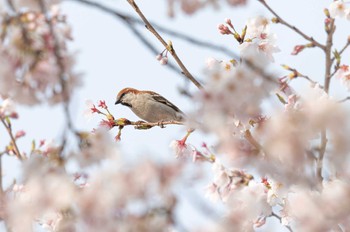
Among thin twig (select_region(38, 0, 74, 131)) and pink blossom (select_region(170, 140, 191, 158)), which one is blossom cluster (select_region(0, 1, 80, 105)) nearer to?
thin twig (select_region(38, 0, 74, 131))

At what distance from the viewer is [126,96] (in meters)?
10.1

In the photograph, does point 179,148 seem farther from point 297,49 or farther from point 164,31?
point 164,31

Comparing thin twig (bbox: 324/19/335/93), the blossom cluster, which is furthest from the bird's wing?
the blossom cluster

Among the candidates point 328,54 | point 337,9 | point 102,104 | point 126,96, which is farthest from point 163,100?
point 328,54

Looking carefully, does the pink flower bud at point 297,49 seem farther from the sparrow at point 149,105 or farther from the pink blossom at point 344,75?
the sparrow at point 149,105

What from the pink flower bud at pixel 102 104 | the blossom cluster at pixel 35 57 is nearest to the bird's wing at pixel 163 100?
the pink flower bud at pixel 102 104

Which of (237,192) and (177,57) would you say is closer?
(237,192)

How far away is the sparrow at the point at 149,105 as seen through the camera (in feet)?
31.4

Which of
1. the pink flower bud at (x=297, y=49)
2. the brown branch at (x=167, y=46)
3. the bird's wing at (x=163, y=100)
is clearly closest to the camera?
the brown branch at (x=167, y=46)

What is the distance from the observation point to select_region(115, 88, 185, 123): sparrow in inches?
377

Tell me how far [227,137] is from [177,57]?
2.60 metres

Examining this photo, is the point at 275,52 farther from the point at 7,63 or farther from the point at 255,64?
the point at 7,63

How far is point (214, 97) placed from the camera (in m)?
3.46

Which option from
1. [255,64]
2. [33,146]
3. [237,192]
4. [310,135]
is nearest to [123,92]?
[33,146]
